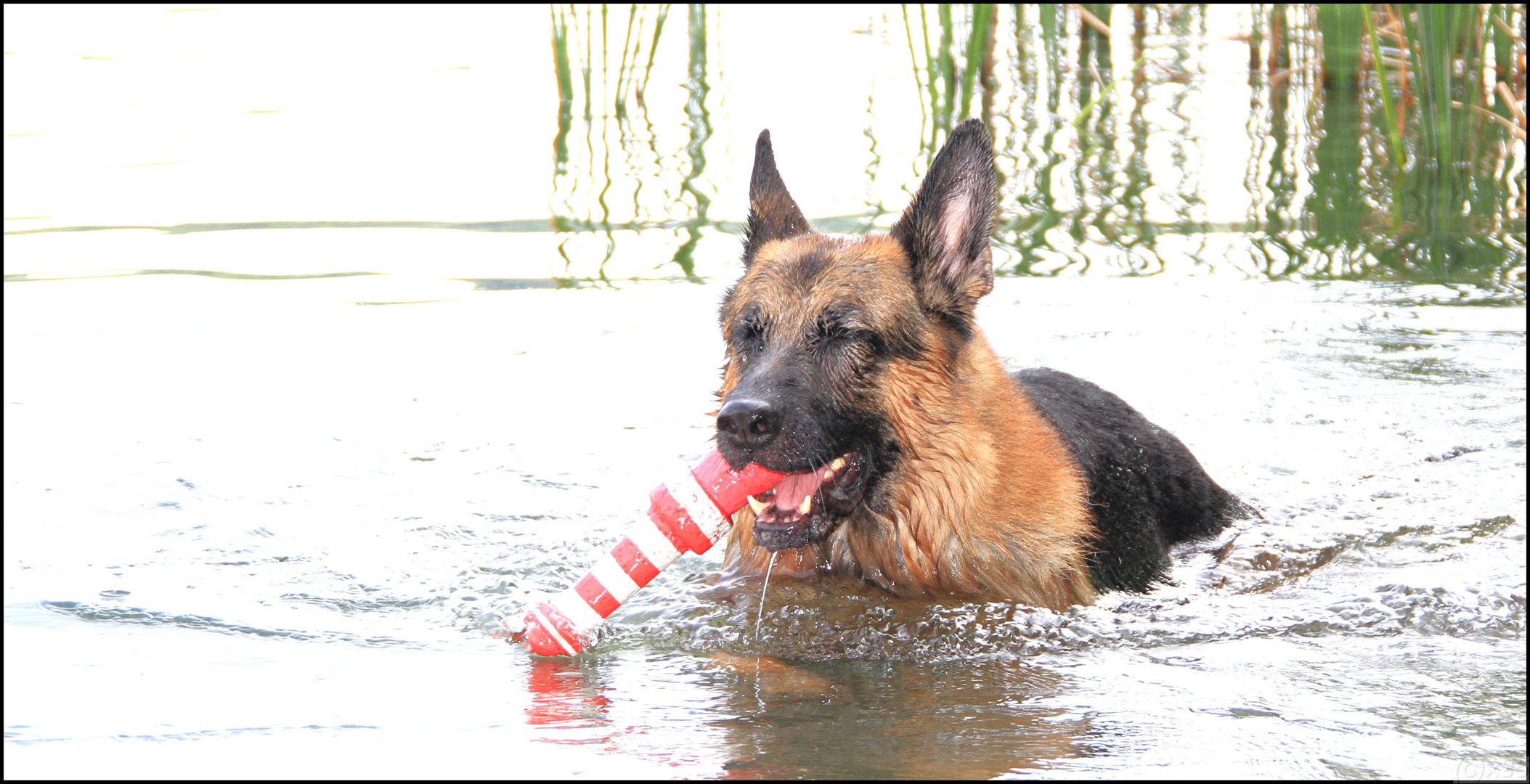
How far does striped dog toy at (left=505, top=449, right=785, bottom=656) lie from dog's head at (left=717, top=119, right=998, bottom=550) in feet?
0.60

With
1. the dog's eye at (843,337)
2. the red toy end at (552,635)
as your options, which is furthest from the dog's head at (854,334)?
the red toy end at (552,635)

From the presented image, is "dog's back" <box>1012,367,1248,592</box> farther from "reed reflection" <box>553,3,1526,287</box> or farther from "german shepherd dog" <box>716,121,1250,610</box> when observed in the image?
"reed reflection" <box>553,3,1526,287</box>

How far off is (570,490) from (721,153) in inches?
261

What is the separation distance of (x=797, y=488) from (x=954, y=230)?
3.51 ft

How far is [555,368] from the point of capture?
8.19m

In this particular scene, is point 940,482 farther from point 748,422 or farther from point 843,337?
point 748,422

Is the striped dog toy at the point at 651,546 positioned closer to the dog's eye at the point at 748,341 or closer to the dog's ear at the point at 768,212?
the dog's eye at the point at 748,341

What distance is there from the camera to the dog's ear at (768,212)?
5582 millimetres

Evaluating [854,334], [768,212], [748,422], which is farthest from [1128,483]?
[748,422]

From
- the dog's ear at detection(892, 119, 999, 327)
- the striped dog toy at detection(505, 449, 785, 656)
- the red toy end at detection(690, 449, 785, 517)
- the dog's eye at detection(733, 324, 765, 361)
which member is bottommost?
the striped dog toy at detection(505, 449, 785, 656)

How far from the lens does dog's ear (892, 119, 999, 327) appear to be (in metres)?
5.02

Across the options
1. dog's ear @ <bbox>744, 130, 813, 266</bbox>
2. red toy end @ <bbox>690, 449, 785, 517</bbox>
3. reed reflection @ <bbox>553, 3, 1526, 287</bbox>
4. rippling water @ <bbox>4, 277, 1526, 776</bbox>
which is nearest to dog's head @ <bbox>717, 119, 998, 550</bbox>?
red toy end @ <bbox>690, 449, 785, 517</bbox>

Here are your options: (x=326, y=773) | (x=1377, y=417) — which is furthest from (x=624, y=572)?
(x=1377, y=417)

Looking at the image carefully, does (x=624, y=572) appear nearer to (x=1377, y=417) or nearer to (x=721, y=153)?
(x=1377, y=417)
